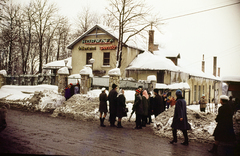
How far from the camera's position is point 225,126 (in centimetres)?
517

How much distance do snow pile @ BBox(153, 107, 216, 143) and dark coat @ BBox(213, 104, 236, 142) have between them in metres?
1.72

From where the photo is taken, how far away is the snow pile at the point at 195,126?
695 cm

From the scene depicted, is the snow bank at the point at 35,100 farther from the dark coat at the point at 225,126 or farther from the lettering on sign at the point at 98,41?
the lettering on sign at the point at 98,41

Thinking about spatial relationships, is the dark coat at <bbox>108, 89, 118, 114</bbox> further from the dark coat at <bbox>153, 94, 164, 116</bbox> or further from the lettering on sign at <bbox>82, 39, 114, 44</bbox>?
the lettering on sign at <bbox>82, 39, 114, 44</bbox>

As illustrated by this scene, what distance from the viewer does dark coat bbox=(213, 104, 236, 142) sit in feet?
16.7

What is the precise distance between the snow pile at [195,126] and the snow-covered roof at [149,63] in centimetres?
1178

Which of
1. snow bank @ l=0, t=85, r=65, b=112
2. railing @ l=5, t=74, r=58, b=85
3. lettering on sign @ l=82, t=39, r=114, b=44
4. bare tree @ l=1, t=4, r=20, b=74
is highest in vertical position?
lettering on sign @ l=82, t=39, r=114, b=44

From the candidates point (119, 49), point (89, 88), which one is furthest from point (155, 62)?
point (89, 88)

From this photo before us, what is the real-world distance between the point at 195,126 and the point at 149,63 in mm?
13864

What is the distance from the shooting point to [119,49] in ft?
68.9

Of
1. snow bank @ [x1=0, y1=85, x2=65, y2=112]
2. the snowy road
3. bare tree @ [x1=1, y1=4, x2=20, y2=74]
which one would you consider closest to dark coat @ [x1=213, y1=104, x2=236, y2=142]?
the snowy road

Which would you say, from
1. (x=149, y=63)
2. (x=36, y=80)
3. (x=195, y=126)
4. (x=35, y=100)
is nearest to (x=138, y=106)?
(x=195, y=126)

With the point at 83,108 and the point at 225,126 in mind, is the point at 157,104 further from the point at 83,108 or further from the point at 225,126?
the point at 225,126

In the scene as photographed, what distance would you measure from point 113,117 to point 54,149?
4121mm
